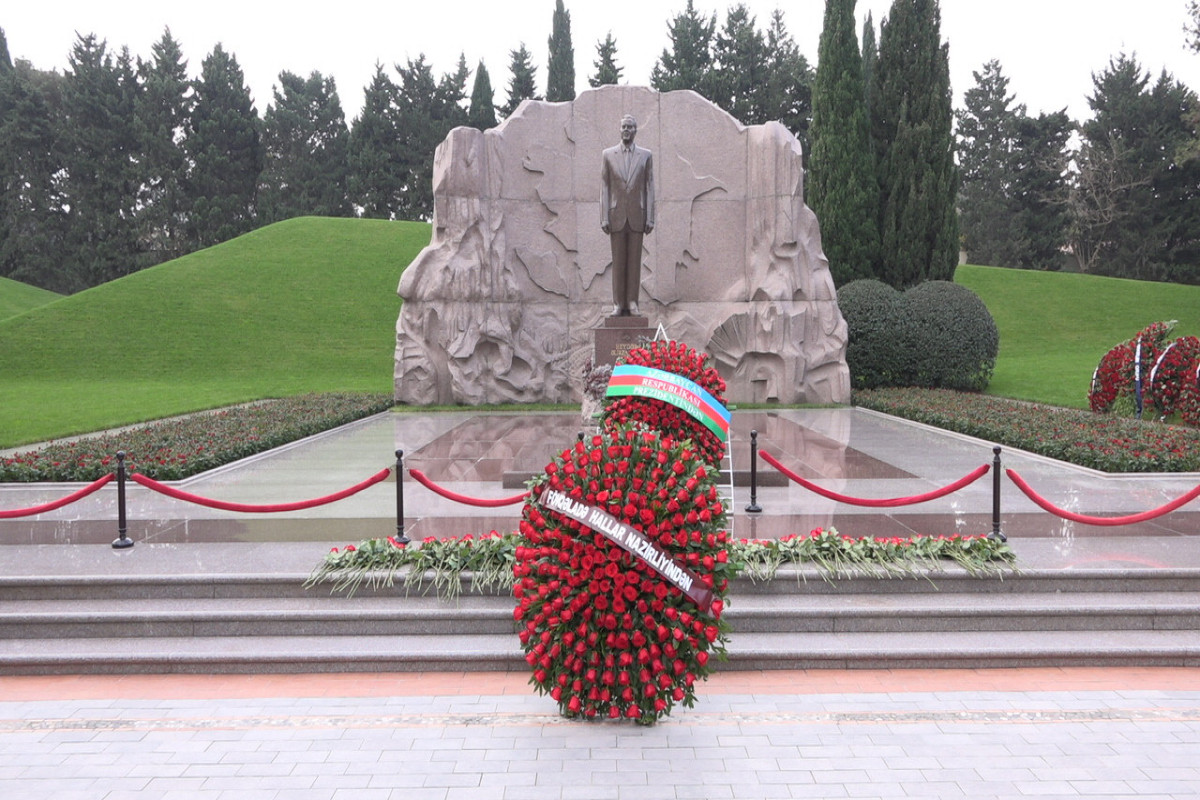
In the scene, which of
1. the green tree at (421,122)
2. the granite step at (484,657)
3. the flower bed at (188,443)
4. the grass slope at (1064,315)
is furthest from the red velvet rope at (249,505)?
the green tree at (421,122)

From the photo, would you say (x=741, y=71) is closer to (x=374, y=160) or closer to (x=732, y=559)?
(x=374, y=160)

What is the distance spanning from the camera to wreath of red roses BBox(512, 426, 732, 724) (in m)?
4.59

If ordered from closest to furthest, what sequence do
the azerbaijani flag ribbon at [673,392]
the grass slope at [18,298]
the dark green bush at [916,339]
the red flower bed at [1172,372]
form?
the azerbaijani flag ribbon at [673,392] < the red flower bed at [1172,372] < the dark green bush at [916,339] < the grass slope at [18,298]

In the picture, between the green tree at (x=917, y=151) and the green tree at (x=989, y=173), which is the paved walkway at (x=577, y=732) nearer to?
the green tree at (x=917, y=151)

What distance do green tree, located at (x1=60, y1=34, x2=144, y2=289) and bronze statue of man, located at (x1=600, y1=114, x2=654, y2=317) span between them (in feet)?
146

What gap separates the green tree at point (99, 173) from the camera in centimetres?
4906

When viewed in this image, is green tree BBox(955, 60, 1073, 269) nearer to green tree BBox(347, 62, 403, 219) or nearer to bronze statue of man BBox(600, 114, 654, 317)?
green tree BBox(347, 62, 403, 219)

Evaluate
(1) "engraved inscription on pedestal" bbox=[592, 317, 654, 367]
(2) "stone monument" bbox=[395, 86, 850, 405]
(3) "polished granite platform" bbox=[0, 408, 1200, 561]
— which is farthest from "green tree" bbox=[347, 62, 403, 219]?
(1) "engraved inscription on pedestal" bbox=[592, 317, 654, 367]

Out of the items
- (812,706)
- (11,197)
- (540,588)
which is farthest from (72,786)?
(11,197)

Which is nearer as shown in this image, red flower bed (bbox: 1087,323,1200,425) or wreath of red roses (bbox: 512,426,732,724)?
wreath of red roses (bbox: 512,426,732,724)

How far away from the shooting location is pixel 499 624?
5832 millimetres

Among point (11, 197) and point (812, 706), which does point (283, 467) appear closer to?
point (812, 706)

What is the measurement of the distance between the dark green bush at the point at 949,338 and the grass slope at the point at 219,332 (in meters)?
13.4

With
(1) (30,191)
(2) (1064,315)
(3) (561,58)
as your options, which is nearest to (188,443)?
(2) (1064,315)
